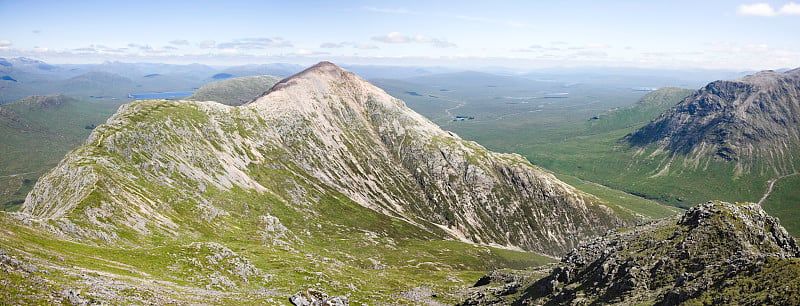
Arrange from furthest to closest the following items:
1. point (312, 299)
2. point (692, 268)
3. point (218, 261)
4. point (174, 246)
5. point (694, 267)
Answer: point (174, 246), point (218, 261), point (312, 299), point (692, 268), point (694, 267)

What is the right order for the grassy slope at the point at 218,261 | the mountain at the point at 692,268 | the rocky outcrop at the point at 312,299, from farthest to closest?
the rocky outcrop at the point at 312,299
the grassy slope at the point at 218,261
the mountain at the point at 692,268

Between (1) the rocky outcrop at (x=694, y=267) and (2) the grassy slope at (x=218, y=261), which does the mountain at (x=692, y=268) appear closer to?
(1) the rocky outcrop at (x=694, y=267)

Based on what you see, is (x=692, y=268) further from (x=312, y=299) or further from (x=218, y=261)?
(x=218, y=261)

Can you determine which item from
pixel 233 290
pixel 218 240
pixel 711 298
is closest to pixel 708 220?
pixel 711 298

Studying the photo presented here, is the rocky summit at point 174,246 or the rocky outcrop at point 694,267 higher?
the rocky outcrop at point 694,267

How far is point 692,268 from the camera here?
65938 millimetres

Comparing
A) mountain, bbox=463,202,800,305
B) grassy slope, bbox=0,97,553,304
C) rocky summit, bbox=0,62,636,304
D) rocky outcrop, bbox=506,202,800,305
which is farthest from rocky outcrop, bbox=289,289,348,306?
rocky outcrop, bbox=506,202,800,305

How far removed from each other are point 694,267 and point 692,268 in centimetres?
35

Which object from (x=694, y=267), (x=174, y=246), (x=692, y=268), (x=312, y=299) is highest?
(x=694, y=267)

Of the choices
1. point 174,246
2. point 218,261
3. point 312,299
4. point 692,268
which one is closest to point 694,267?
point 692,268

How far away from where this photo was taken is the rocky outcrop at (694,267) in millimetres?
52000

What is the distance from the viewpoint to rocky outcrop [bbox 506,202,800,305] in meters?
52.0

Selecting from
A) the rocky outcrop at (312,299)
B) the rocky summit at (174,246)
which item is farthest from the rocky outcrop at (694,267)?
the rocky summit at (174,246)

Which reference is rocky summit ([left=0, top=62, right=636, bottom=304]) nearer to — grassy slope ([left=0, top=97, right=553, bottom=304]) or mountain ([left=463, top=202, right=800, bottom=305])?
grassy slope ([left=0, top=97, right=553, bottom=304])
